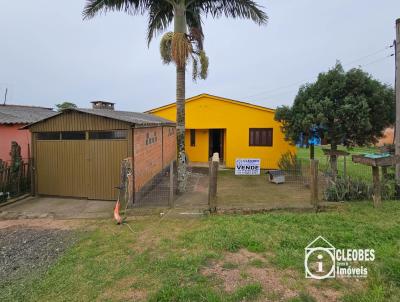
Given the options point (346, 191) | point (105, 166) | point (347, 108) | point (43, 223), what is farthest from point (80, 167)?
point (347, 108)

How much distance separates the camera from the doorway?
55.4ft

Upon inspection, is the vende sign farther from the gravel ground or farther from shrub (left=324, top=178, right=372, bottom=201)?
the gravel ground

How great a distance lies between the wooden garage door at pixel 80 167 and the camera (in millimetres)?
8305

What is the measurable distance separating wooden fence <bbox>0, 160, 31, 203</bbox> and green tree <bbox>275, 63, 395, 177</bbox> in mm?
9881

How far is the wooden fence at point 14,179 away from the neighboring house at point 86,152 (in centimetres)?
45

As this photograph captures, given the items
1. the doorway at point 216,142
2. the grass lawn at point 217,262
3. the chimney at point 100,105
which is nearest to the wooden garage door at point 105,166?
the grass lawn at point 217,262

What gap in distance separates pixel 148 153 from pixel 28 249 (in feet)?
17.1

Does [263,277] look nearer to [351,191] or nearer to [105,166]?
[351,191]

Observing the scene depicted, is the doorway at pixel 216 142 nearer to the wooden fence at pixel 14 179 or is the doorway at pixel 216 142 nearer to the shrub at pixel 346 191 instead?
the shrub at pixel 346 191

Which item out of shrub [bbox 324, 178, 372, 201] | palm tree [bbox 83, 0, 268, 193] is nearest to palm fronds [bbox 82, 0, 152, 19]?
palm tree [bbox 83, 0, 268, 193]

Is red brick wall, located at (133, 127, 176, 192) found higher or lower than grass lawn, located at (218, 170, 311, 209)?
higher

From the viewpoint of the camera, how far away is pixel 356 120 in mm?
9422

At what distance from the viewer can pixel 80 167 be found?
869cm

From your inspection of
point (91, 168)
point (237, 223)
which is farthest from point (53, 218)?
point (237, 223)
